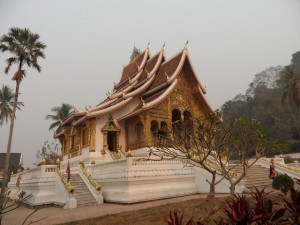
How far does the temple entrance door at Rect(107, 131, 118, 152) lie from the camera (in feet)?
60.9

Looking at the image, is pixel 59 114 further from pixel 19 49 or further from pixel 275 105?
pixel 275 105

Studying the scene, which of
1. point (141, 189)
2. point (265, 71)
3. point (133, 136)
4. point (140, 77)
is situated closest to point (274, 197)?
point (141, 189)

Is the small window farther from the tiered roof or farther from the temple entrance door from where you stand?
the temple entrance door

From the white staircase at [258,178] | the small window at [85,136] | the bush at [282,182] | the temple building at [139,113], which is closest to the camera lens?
the bush at [282,182]

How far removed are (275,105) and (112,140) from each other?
36.0 m

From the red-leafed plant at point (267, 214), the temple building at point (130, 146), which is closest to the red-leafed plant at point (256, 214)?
the red-leafed plant at point (267, 214)

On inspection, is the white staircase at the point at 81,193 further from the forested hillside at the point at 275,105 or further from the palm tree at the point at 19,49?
the forested hillside at the point at 275,105

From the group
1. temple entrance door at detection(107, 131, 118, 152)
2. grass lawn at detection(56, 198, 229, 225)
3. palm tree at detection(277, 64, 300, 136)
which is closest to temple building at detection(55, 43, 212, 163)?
temple entrance door at detection(107, 131, 118, 152)

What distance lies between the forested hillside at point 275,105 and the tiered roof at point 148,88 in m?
8.90

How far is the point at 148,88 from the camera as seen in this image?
805 inches

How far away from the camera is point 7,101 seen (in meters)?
30.2

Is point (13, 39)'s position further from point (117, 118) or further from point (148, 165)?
point (148, 165)

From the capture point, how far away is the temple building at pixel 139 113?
1695 centimetres

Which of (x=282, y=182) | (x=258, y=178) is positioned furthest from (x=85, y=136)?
(x=282, y=182)
